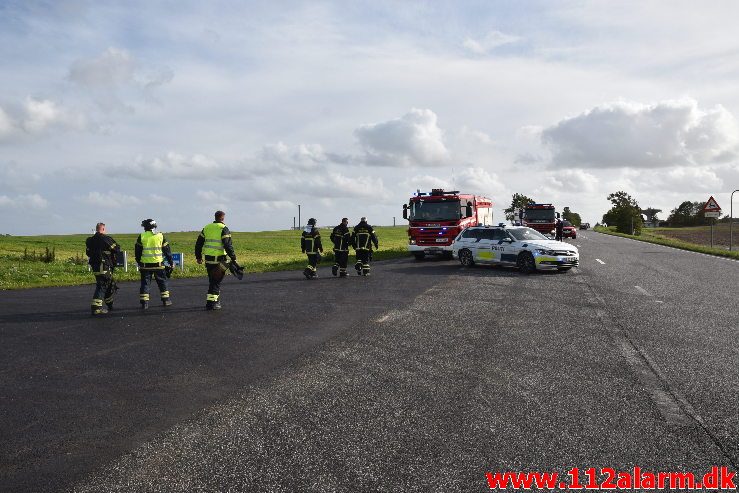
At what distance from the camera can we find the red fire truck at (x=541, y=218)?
40156mm

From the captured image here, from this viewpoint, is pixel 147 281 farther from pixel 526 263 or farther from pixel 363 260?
pixel 526 263

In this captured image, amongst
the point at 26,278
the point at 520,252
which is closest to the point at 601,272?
the point at 520,252

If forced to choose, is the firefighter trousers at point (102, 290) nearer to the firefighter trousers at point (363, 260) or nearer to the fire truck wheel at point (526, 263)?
the firefighter trousers at point (363, 260)

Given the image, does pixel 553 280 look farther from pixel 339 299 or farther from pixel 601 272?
pixel 339 299

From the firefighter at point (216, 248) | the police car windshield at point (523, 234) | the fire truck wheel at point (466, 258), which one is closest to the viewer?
the firefighter at point (216, 248)

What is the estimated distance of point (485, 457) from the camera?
4375 millimetres

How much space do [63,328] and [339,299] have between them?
18.0ft

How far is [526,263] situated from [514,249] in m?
0.73

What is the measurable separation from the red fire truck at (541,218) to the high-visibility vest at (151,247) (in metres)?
30.6

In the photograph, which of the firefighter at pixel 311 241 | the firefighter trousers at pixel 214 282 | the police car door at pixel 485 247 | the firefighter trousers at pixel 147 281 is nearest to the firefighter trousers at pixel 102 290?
the firefighter trousers at pixel 147 281

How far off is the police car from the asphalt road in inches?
283

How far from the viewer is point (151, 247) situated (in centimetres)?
1298

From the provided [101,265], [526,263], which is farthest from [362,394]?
[526,263]

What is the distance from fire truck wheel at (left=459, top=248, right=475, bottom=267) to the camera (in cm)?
2262
